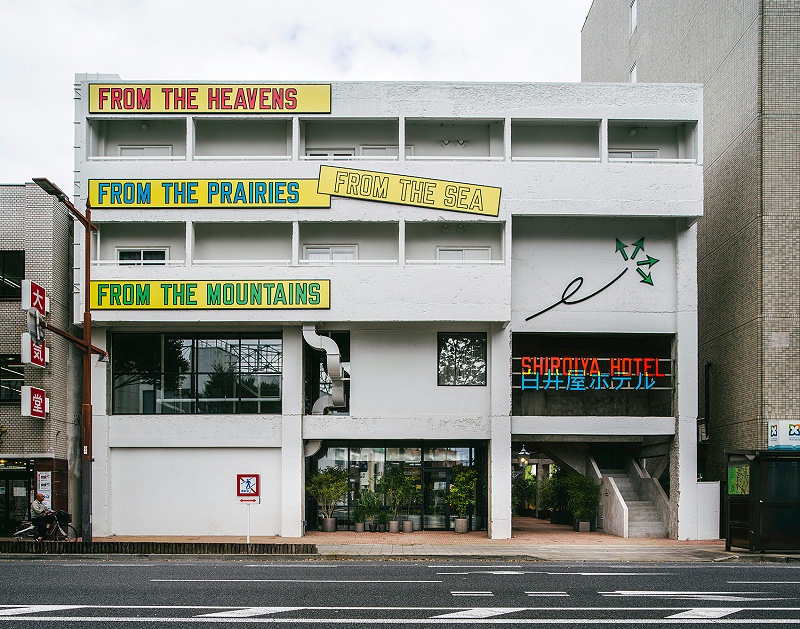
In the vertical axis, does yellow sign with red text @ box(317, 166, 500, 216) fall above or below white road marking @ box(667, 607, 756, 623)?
above

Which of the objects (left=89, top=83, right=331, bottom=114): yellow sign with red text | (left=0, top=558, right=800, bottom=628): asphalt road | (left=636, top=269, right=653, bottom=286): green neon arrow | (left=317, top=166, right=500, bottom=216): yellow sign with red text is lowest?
(left=0, top=558, right=800, bottom=628): asphalt road

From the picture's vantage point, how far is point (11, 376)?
2870 centimetres

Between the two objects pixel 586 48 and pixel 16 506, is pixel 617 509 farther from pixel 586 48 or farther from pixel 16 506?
pixel 586 48

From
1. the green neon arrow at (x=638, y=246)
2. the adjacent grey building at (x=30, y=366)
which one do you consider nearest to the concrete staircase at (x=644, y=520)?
the green neon arrow at (x=638, y=246)

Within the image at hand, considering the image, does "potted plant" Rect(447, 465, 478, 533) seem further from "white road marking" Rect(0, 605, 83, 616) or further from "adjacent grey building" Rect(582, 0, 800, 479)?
"white road marking" Rect(0, 605, 83, 616)

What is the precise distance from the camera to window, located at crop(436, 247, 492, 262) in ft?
98.3

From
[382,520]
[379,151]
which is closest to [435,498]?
[382,520]

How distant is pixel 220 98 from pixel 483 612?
2122 centimetres

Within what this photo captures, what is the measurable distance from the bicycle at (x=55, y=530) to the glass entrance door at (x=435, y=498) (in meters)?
10.7

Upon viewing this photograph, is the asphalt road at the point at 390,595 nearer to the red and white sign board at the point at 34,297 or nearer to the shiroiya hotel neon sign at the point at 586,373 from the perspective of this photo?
the red and white sign board at the point at 34,297

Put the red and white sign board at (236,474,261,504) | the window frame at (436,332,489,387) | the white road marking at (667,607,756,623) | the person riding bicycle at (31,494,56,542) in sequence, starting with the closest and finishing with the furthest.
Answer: the white road marking at (667,607,756,623) < the red and white sign board at (236,474,261,504) < the person riding bicycle at (31,494,56,542) < the window frame at (436,332,489,387)

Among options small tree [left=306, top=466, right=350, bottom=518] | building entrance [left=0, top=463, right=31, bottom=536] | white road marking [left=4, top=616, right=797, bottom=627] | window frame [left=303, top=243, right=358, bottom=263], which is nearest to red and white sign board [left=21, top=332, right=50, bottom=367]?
building entrance [left=0, top=463, right=31, bottom=536]

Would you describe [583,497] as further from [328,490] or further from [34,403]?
[34,403]

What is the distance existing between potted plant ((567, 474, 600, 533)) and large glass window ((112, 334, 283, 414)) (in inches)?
393
